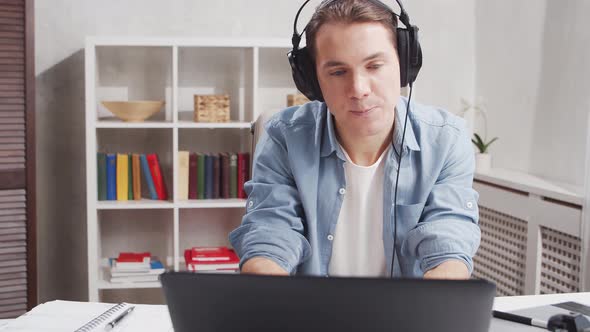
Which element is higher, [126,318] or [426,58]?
[426,58]

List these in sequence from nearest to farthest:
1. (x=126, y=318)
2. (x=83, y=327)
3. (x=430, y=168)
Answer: (x=83, y=327) < (x=126, y=318) < (x=430, y=168)

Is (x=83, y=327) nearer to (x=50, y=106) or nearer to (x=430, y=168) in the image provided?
(x=430, y=168)

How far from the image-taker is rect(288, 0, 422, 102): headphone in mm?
1410

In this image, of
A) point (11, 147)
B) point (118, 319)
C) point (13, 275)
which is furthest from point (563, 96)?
point (13, 275)

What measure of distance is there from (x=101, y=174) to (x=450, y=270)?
2.17m

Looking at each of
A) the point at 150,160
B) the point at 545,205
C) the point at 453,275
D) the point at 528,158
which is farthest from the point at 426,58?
the point at 453,275

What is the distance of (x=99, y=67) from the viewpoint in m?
3.29

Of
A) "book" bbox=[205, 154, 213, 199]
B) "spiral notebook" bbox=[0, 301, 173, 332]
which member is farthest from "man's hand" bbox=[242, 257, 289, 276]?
"book" bbox=[205, 154, 213, 199]

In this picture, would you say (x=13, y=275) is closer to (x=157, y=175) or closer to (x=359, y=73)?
(x=157, y=175)

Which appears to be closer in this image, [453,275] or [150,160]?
[453,275]

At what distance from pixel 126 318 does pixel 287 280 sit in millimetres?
699

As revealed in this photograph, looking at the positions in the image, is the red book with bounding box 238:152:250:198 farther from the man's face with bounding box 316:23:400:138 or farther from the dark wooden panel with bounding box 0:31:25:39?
the man's face with bounding box 316:23:400:138

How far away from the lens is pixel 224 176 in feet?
10.5

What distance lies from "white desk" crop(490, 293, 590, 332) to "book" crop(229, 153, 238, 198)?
6.26 feet
